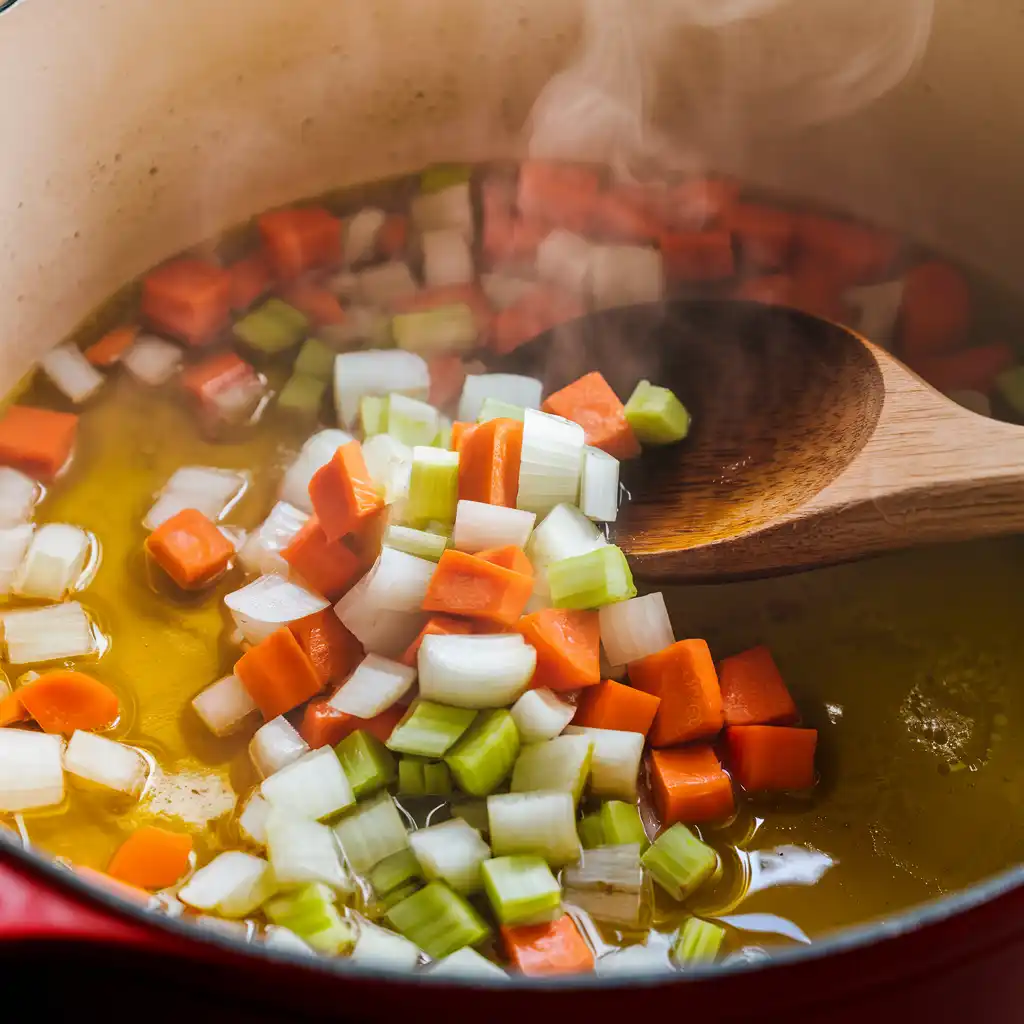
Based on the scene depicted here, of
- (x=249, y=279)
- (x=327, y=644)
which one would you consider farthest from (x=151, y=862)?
(x=249, y=279)

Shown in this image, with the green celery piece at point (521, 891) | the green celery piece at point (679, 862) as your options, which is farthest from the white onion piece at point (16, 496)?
the green celery piece at point (679, 862)

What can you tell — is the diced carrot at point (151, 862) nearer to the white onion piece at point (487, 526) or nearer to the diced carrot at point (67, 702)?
the diced carrot at point (67, 702)

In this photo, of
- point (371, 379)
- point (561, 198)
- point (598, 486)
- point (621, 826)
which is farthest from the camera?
point (561, 198)

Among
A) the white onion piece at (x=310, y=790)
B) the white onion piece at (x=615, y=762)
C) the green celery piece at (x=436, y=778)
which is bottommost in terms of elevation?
the white onion piece at (x=615, y=762)

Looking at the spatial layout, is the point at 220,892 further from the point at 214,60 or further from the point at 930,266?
the point at 930,266

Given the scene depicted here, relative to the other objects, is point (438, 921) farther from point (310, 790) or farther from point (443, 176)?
point (443, 176)
